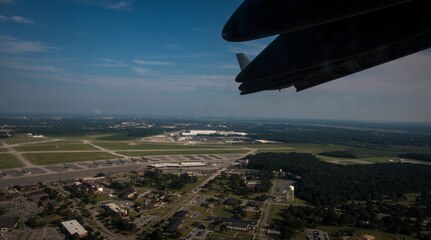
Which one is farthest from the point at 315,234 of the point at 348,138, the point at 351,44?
the point at 348,138

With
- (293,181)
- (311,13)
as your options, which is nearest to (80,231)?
(311,13)

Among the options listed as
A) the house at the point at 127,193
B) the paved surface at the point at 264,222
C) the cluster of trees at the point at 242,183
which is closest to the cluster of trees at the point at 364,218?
the paved surface at the point at 264,222

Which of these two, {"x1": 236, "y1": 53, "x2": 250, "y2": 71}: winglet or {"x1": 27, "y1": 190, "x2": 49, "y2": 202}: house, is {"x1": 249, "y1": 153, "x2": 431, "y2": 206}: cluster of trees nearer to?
{"x1": 236, "y1": 53, "x2": 250, "y2": 71}: winglet

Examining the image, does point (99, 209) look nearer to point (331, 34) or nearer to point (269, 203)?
point (269, 203)

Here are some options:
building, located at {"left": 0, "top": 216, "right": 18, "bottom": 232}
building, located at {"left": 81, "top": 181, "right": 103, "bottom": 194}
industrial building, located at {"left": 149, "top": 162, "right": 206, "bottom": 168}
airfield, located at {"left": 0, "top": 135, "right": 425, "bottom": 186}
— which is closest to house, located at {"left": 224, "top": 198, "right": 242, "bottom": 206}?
building, located at {"left": 81, "top": 181, "right": 103, "bottom": 194}

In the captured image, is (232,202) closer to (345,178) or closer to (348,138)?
(345,178)

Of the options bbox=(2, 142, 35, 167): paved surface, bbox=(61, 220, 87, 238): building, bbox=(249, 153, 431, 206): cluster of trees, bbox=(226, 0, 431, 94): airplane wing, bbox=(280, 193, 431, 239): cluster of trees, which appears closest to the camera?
bbox=(226, 0, 431, 94): airplane wing

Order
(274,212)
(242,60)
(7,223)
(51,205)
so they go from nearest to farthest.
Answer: (242,60) < (7,223) < (274,212) < (51,205)
